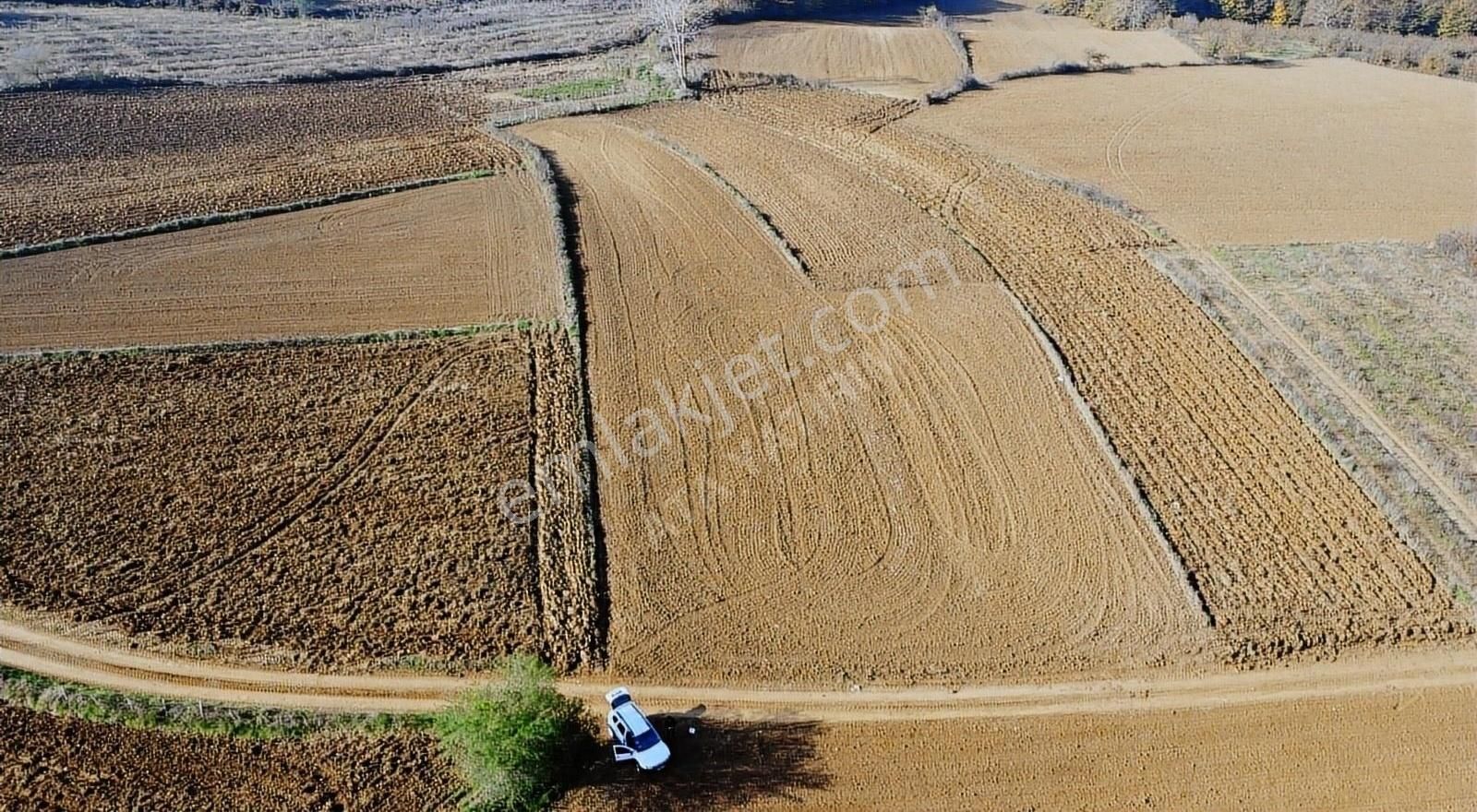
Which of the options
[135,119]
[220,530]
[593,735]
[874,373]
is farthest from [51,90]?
[593,735]

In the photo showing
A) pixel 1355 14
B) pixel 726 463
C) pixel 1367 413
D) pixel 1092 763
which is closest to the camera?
pixel 1092 763

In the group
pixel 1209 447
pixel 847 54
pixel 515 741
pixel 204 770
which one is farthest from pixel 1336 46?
pixel 204 770

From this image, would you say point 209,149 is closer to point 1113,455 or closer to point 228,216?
point 228,216

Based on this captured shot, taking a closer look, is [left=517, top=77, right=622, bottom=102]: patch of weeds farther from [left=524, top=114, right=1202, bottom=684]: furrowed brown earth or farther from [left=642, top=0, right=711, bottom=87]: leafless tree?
[left=524, top=114, right=1202, bottom=684]: furrowed brown earth

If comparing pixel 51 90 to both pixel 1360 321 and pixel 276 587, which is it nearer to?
pixel 276 587

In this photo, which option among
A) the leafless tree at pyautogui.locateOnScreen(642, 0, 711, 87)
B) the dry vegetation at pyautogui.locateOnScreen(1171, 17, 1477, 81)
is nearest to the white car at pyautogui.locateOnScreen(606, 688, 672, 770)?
the leafless tree at pyautogui.locateOnScreen(642, 0, 711, 87)
